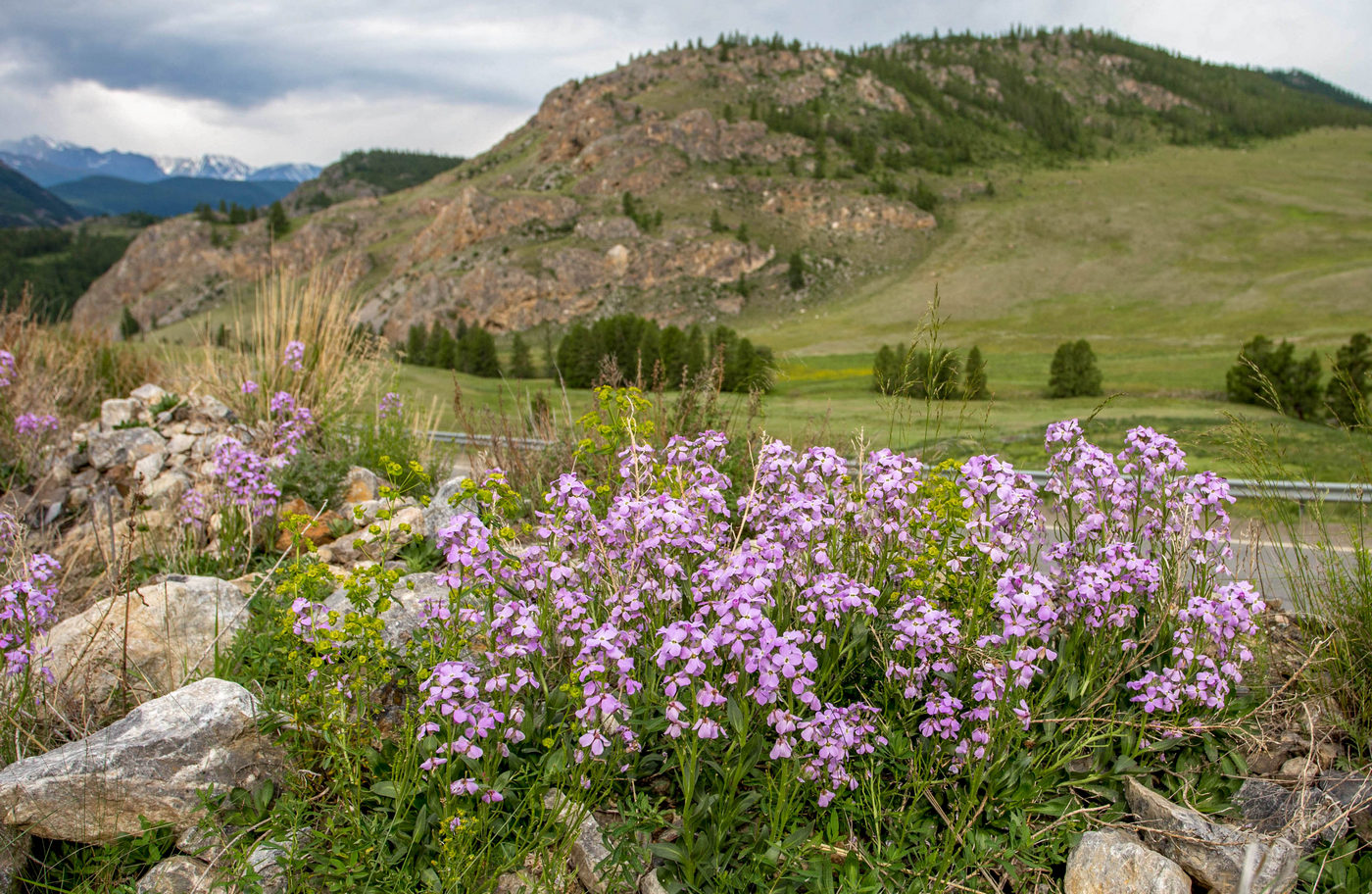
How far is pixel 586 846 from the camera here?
2742 millimetres

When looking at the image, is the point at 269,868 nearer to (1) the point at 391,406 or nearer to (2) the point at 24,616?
(2) the point at 24,616

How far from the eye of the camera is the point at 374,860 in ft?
8.55

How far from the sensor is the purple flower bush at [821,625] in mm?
2514

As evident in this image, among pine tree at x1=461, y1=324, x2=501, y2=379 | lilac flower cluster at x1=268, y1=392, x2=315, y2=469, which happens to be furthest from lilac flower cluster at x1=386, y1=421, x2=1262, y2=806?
pine tree at x1=461, y1=324, x2=501, y2=379

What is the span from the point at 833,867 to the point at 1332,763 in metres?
2.26

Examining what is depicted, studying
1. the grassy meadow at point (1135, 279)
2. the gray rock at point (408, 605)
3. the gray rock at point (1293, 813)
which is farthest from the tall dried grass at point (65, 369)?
the gray rock at point (1293, 813)

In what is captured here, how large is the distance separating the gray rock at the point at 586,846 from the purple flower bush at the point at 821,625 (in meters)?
0.13

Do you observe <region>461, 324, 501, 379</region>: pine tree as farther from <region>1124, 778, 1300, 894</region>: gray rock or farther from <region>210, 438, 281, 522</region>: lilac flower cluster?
<region>1124, 778, 1300, 894</region>: gray rock

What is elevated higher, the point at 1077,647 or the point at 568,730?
the point at 1077,647

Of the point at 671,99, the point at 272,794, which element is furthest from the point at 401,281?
the point at 272,794

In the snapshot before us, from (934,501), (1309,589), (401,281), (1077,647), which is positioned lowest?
(1077,647)

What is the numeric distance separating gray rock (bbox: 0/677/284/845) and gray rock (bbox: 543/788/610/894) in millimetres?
1323

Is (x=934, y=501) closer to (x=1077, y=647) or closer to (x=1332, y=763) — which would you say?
(x=1077, y=647)

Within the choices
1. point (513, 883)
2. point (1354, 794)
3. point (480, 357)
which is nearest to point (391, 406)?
point (513, 883)
